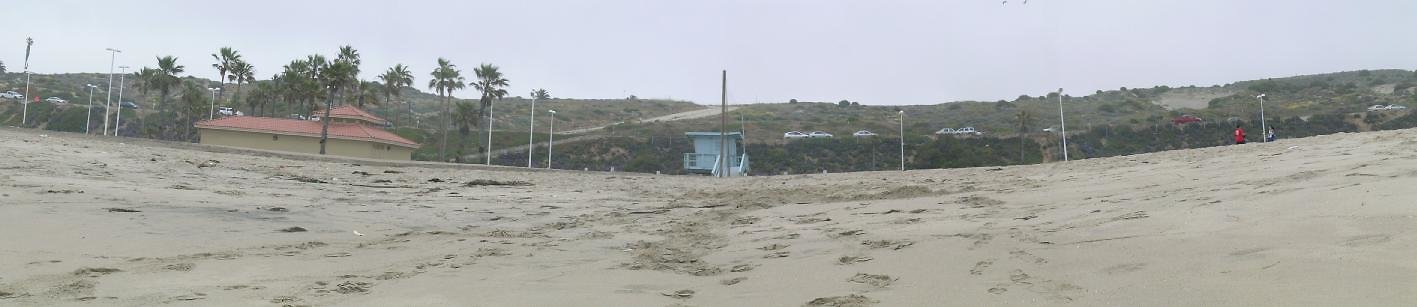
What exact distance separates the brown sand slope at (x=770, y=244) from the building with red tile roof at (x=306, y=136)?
23427 mm

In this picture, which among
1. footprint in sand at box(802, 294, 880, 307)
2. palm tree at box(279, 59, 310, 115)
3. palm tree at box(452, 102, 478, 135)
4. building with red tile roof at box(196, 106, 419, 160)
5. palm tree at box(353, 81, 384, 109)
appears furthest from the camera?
palm tree at box(452, 102, 478, 135)

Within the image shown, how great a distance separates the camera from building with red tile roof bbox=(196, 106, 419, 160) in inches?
1319

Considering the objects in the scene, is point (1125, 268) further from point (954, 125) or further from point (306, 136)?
point (954, 125)

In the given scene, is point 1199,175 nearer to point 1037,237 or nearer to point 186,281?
point 1037,237

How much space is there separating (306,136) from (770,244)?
33.7 meters

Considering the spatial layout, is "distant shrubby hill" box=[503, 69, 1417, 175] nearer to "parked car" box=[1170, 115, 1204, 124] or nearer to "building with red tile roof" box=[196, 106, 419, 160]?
"parked car" box=[1170, 115, 1204, 124]

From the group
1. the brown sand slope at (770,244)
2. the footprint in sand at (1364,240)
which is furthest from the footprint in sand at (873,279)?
the footprint in sand at (1364,240)

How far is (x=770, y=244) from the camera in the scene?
7359 millimetres

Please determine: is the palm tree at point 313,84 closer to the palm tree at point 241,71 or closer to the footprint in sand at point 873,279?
the palm tree at point 241,71

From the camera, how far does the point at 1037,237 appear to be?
19.7 feet

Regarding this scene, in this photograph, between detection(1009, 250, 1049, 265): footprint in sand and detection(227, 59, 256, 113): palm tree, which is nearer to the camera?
detection(1009, 250, 1049, 265): footprint in sand

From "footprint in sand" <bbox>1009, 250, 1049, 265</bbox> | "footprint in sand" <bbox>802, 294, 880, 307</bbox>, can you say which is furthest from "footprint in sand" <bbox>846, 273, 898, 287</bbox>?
"footprint in sand" <bbox>1009, 250, 1049, 265</bbox>

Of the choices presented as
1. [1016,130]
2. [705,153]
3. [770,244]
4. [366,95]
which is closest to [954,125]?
[1016,130]

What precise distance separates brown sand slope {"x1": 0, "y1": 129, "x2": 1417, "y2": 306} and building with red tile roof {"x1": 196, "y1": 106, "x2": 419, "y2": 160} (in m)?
23.4
